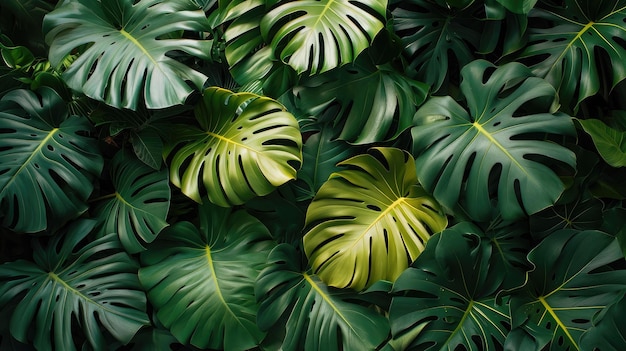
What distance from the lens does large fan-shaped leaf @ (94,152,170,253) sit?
1.49 metres

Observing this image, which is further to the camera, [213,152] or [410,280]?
[213,152]

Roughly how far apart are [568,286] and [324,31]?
0.82 metres

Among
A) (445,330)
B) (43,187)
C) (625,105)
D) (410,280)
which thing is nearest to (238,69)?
(43,187)

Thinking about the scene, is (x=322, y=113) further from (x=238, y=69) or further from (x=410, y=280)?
(x=410, y=280)

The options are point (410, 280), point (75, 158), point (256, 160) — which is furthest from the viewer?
point (75, 158)

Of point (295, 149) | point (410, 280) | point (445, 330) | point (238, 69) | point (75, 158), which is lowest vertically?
point (445, 330)

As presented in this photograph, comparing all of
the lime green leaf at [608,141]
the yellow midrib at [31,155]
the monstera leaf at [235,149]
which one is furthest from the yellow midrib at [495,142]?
the yellow midrib at [31,155]

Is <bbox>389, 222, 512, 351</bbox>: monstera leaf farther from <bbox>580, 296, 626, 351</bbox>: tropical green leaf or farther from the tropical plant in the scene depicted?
<bbox>580, 296, 626, 351</bbox>: tropical green leaf

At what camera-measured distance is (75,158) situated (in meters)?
1.52

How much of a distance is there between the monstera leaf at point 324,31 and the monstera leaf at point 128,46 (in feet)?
0.69

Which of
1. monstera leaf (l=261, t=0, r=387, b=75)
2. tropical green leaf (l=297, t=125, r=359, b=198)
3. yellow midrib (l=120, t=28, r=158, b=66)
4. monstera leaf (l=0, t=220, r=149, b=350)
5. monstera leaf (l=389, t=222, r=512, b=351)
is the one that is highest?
monstera leaf (l=261, t=0, r=387, b=75)

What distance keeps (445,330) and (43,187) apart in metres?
1.07

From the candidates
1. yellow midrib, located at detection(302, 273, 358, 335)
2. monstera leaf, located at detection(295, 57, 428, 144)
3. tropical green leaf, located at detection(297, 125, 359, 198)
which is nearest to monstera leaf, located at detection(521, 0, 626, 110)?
monstera leaf, located at detection(295, 57, 428, 144)

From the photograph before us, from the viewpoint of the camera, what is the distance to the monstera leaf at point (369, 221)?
137cm
